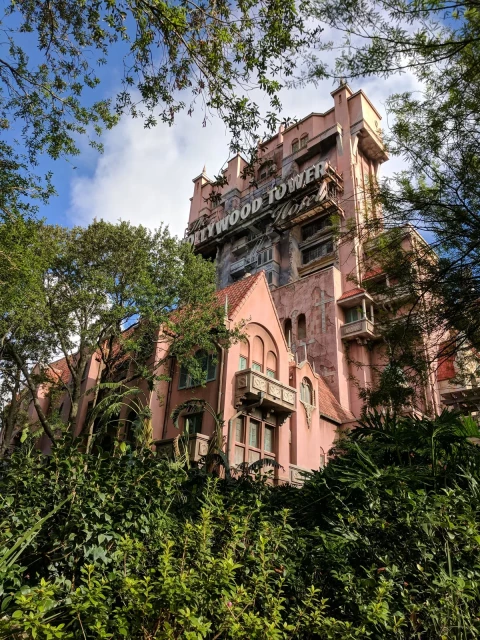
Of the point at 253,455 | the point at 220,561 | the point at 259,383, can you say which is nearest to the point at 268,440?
the point at 253,455

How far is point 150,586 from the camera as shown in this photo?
3055 mm

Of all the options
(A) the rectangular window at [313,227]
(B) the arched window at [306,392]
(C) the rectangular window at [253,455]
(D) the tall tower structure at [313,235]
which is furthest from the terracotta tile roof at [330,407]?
(A) the rectangular window at [313,227]

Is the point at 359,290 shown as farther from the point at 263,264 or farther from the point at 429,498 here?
the point at 429,498

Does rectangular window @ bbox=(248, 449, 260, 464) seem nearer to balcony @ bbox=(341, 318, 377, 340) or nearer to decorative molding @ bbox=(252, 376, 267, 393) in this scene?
decorative molding @ bbox=(252, 376, 267, 393)

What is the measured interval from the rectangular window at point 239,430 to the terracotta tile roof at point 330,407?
696cm

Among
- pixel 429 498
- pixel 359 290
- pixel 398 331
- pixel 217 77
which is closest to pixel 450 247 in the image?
pixel 398 331

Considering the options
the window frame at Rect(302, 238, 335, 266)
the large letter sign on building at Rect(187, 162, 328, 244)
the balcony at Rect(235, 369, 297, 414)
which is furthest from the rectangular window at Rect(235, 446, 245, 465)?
the large letter sign on building at Rect(187, 162, 328, 244)

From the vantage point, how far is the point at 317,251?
35.3 meters

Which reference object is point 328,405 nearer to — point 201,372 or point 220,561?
point 201,372

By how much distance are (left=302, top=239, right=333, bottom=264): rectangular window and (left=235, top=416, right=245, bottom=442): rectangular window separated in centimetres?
1917

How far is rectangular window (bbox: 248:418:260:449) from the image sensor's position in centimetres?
1792

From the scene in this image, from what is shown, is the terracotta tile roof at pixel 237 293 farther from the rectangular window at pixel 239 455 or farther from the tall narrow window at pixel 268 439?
the rectangular window at pixel 239 455

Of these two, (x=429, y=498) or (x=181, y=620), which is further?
(x=429, y=498)

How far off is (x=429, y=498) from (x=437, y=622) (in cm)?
140
